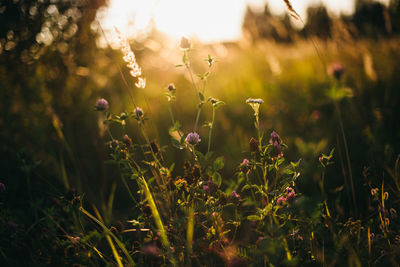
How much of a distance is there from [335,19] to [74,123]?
3054mm

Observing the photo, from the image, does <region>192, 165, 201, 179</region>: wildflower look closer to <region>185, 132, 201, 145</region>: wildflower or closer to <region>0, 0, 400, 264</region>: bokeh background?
<region>185, 132, 201, 145</region>: wildflower

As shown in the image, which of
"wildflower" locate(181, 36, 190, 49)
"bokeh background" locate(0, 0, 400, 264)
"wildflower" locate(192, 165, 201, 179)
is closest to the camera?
"wildflower" locate(192, 165, 201, 179)

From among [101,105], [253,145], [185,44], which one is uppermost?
[185,44]

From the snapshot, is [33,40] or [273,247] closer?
[273,247]

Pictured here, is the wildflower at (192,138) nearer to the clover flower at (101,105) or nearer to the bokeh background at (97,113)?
the clover flower at (101,105)

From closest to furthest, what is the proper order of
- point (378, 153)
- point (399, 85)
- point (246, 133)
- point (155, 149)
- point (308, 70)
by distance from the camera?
point (155, 149), point (378, 153), point (246, 133), point (399, 85), point (308, 70)

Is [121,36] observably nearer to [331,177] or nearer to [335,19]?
[331,177]

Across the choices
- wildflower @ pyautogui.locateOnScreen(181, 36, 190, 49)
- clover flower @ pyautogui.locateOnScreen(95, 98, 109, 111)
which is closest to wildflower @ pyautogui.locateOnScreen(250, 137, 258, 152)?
wildflower @ pyautogui.locateOnScreen(181, 36, 190, 49)

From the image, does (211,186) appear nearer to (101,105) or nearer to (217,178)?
(217,178)

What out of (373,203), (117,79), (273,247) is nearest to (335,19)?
(373,203)

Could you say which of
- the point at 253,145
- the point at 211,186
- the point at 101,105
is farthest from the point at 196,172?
the point at 101,105

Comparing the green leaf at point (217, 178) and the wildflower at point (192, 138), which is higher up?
the wildflower at point (192, 138)

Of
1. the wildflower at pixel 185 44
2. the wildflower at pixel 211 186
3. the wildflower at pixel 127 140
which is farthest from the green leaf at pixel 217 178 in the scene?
the wildflower at pixel 185 44

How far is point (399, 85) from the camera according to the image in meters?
2.64
